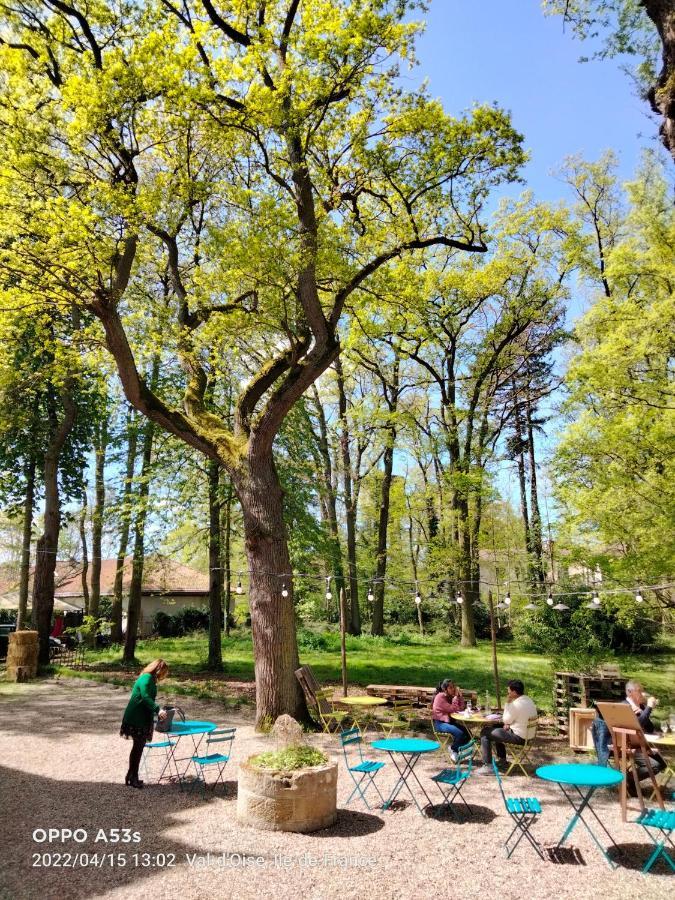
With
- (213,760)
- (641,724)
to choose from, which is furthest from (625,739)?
(213,760)

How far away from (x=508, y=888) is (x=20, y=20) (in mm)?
13822

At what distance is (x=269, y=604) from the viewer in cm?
1027

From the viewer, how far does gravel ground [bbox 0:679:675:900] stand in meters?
5.00

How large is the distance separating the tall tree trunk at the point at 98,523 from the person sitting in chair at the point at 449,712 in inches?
548

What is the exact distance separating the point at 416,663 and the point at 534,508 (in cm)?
1257

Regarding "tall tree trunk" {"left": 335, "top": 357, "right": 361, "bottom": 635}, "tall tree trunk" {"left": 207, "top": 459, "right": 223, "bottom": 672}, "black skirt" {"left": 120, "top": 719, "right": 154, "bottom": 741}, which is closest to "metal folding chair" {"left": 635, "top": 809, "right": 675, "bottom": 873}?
"black skirt" {"left": 120, "top": 719, "right": 154, "bottom": 741}

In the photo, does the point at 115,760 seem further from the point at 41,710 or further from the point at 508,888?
the point at 508,888

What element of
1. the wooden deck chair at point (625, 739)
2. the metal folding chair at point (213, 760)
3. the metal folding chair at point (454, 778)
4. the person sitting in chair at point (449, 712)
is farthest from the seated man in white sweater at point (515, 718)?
the metal folding chair at point (213, 760)

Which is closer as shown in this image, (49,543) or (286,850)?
(286,850)

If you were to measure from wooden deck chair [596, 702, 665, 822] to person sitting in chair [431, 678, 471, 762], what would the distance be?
82.6 inches

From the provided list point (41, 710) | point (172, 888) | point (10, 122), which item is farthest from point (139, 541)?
point (172, 888)

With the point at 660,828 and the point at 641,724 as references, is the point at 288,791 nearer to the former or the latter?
the point at 660,828

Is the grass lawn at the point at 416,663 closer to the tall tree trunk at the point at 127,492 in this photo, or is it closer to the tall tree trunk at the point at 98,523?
the tall tree trunk at the point at 98,523

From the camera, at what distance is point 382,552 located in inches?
1030
